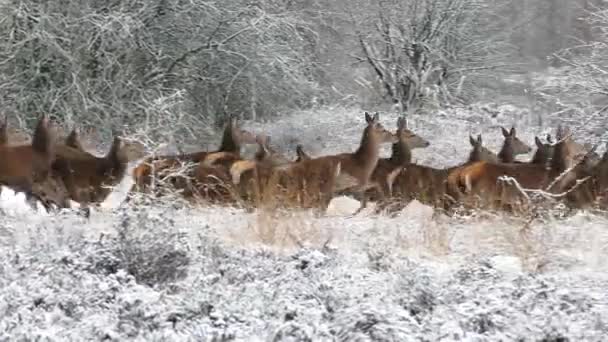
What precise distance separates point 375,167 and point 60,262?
687cm

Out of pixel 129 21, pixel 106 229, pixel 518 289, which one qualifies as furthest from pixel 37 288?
pixel 129 21

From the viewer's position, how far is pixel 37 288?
20.8 ft

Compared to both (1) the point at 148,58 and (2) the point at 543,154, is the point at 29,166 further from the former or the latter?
(1) the point at 148,58

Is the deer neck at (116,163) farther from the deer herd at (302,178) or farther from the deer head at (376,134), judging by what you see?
the deer head at (376,134)

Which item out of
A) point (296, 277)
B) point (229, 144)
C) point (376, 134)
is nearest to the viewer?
point (296, 277)

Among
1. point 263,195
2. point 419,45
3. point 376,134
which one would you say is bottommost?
point 263,195

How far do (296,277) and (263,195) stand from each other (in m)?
3.31

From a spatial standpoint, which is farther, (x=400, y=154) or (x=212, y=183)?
(x=400, y=154)

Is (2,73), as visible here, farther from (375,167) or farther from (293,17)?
(375,167)

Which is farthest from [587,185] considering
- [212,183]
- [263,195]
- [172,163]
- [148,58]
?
[148,58]

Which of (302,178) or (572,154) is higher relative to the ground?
(572,154)

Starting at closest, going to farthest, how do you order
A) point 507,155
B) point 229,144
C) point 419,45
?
point 229,144 → point 507,155 → point 419,45

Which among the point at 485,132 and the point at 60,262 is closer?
the point at 60,262

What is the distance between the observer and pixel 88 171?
40.2ft
